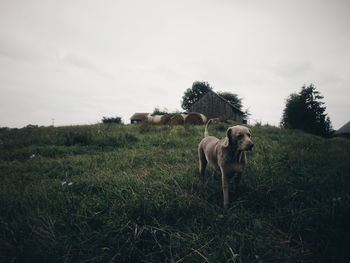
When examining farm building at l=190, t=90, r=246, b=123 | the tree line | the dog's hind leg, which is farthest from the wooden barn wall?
the dog's hind leg

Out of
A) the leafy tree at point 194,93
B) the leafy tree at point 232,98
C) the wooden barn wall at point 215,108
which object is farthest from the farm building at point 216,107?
the leafy tree at point 232,98

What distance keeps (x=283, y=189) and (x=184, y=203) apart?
4.97ft

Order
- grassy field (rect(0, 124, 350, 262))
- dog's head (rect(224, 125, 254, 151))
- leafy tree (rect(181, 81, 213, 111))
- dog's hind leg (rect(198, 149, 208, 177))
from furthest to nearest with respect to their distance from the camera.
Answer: leafy tree (rect(181, 81, 213, 111)) < dog's hind leg (rect(198, 149, 208, 177)) < dog's head (rect(224, 125, 254, 151)) < grassy field (rect(0, 124, 350, 262))

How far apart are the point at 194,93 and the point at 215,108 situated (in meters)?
26.2

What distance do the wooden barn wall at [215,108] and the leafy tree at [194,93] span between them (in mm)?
22934

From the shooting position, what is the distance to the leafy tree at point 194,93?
184ft

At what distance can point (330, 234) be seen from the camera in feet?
5.88

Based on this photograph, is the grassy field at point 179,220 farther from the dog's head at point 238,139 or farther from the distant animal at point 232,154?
the dog's head at point 238,139

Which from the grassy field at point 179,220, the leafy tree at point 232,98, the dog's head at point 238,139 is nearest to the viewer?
the grassy field at point 179,220

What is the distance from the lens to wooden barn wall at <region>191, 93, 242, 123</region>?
3141cm

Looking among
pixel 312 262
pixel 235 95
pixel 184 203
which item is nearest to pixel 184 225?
pixel 184 203

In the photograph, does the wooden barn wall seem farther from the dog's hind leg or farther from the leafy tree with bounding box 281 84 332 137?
the dog's hind leg

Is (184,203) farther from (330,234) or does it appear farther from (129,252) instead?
(330,234)

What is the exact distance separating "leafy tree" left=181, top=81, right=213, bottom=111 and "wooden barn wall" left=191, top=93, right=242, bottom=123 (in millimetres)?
22934
